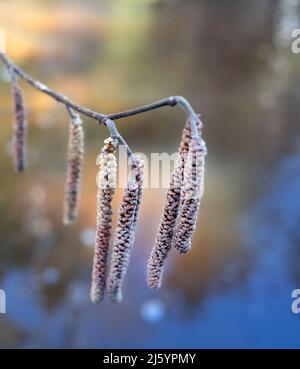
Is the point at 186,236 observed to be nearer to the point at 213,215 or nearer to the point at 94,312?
the point at 94,312

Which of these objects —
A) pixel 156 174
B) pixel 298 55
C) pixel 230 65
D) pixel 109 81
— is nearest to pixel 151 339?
pixel 156 174

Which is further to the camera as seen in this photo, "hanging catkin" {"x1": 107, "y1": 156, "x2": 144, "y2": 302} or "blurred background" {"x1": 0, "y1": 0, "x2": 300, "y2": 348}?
"blurred background" {"x1": 0, "y1": 0, "x2": 300, "y2": 348}
